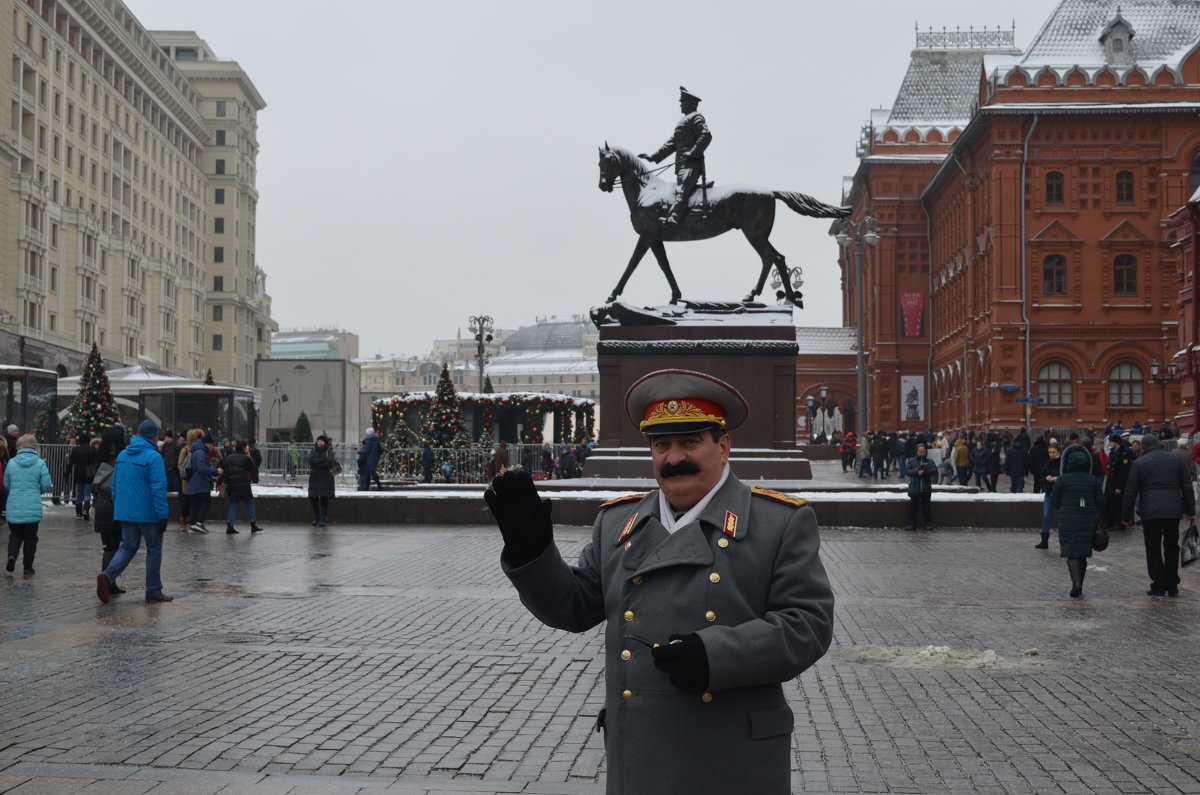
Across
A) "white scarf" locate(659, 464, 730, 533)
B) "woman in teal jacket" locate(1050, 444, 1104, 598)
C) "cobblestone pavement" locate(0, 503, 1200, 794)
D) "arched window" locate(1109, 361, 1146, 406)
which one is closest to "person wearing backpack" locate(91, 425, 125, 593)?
"cobblestone pavement" locate(0, 503, 1200, 794)

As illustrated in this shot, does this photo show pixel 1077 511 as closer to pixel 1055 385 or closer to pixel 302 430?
pixel 302 430

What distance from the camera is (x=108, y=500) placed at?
14656 mm

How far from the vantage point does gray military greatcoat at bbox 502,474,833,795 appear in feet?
11.5

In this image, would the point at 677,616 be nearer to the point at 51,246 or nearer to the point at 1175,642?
the point at 1175,642

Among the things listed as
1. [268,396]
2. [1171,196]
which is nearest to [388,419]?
[268,396]

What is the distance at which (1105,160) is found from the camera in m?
57.1

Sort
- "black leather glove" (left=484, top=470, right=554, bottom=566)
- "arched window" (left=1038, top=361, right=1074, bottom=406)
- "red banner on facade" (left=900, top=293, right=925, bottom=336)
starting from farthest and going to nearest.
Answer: "red banner on facade" (left=900, top=293, right=925, bottom=336)
"arched window" (left=1038, top=361, right=1074, bottom=406)
"black leather glove" (left=484, top=470, right=554, bottom=566)

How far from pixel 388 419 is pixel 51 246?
26.8m

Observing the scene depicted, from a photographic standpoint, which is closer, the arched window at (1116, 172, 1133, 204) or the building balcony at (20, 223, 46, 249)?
the arched window at (1116, 172, 1133, 204)

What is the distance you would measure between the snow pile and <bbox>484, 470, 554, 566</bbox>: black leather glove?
6607mm

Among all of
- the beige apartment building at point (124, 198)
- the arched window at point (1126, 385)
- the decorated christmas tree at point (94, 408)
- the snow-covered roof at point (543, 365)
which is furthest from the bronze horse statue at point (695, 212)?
the snow-covered roof at point (543, 365)

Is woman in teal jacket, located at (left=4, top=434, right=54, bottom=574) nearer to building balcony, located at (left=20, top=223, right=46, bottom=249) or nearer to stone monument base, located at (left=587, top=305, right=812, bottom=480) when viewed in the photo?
stone monument base, located at (left=587, top=305, right=812, bottom=480)

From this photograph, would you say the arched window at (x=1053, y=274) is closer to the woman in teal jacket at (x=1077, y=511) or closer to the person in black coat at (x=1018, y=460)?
the person in black coat at (x=1018, y=460)

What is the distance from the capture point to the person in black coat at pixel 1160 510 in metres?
14.4
